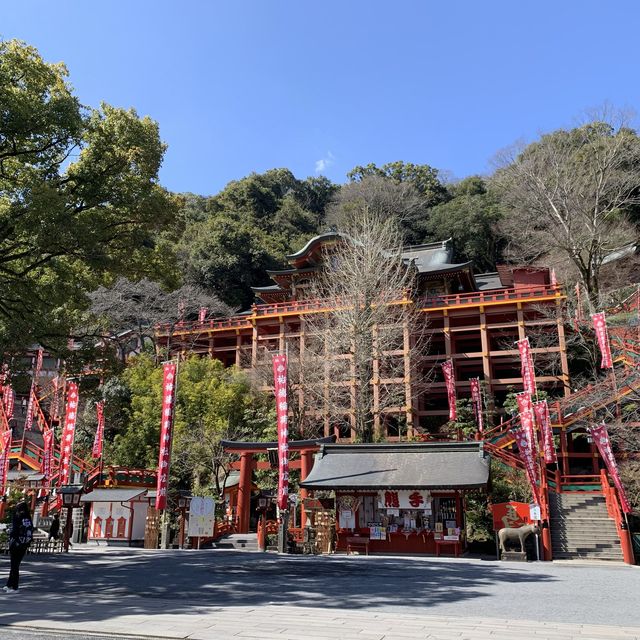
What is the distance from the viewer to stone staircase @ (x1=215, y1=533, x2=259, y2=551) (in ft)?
53.5

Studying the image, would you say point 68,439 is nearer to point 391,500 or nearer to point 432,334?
point 391,500

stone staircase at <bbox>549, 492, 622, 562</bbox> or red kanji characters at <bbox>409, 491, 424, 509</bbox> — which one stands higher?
red kanji characters at <bbox>409, 491, 424, 509</bbox>

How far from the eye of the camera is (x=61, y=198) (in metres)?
9.77

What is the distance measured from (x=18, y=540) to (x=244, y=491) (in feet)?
37.8

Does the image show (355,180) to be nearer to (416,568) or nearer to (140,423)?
(140,423)

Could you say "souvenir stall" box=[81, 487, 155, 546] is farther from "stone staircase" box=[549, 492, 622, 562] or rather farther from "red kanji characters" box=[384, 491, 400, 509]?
"stone staircase" box=[549, 492, 622, 562]

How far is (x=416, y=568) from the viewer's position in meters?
10.8

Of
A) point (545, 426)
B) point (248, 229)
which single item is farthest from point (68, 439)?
point (248, 229)

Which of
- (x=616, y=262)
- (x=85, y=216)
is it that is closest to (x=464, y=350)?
(x=616, y=262)

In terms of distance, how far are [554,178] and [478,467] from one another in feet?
47.4

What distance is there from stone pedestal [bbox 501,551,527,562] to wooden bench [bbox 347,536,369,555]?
364 cm

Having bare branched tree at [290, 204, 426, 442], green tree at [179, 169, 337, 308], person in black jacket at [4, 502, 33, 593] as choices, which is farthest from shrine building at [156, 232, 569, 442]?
person in black jacket at [4, 502, 33, 593]

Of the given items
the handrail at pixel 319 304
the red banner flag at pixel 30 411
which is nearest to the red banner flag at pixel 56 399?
the red banner flag at pixel 30 411

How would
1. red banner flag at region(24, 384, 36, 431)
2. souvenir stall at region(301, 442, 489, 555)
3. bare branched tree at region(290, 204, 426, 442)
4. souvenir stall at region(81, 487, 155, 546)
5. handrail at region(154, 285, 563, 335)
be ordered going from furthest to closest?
handrail at region(154, 285, 563, 335), red banner flag at region(24, 384, 36, 431), bare branched tree at region(290, 204, 426, 442), souvenir stall at region(81, 487, 155, 546), souvenir stall at region(301, 442, 489, 555)
